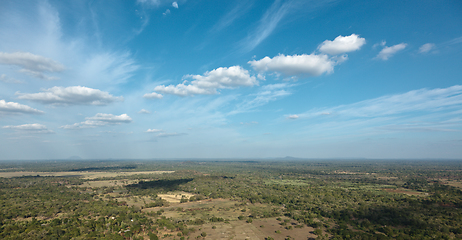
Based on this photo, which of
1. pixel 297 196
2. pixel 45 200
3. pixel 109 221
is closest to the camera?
pixel 109 221

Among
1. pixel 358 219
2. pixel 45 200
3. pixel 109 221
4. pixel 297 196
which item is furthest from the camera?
pixel 297 196

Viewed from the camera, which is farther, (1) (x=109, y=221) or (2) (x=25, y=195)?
(2) (x=25, y=195)

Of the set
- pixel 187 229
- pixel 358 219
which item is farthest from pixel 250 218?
→ pixel 358 219

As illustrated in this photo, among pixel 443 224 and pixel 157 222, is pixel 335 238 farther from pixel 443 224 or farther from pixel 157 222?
pixel 157 222

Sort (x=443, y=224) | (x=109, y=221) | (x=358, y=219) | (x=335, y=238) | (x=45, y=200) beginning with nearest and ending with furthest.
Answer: (x=335, y=238), (x=443, y=224), (x=109, y=221), (x=358, y=219), (x=45, y=200)

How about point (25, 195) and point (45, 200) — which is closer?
point (45, 200)

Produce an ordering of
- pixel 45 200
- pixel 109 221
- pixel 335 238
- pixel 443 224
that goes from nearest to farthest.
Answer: pixel 335 238 < pixel 443 224 < pixel 109 221 < pixel 45 200

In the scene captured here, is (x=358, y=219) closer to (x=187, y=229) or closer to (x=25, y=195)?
(x=187, y=229)

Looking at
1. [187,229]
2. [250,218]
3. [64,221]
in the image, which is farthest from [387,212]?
[64,221]
